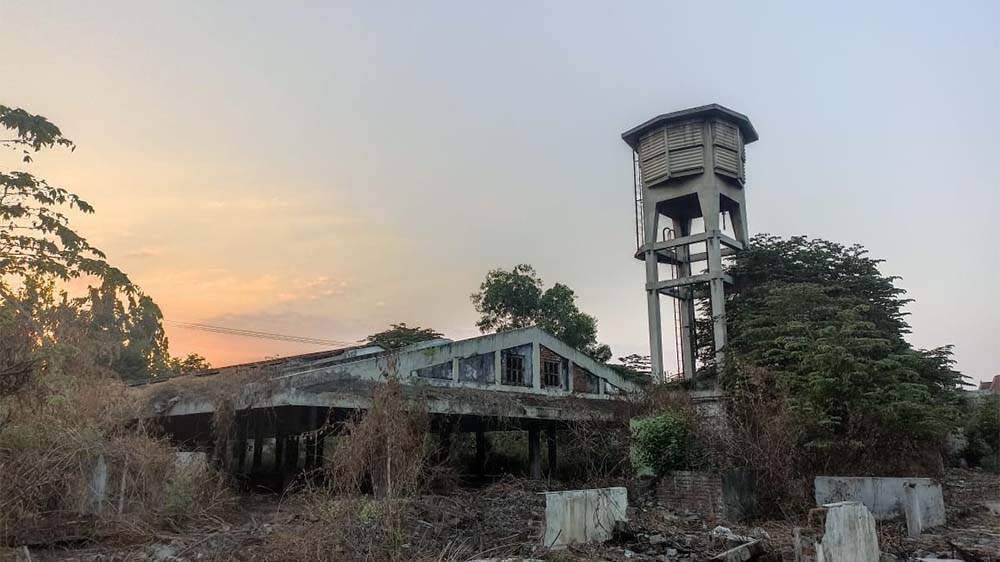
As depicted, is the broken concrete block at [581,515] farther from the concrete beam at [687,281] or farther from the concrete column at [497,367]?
the concrete beam at [687,281]

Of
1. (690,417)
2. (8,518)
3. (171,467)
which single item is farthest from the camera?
(690,417)

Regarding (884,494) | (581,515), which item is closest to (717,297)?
(884,494)

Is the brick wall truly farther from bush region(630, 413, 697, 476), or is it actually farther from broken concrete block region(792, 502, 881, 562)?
broken concrete block region(792, 502, 881, 562)

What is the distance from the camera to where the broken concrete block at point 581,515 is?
31.7 feet

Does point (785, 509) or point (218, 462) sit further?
point (218, 462)

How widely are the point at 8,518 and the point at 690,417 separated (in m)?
12.5

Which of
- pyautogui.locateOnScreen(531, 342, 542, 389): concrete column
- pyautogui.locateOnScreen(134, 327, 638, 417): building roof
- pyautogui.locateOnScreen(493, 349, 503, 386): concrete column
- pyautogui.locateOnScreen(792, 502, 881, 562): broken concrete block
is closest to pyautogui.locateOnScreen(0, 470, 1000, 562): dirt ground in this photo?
pyautogui.locateOnScreen(792, 502, 881, 562): broken concrete block

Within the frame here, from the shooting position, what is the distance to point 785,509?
13.5 m

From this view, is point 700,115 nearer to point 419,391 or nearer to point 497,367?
point 497,367

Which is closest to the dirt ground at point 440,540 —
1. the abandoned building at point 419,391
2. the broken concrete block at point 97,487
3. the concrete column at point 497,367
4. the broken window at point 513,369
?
the broken concrete block at point 97,487

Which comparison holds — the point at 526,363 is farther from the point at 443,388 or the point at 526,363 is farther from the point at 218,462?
the point at 218,462

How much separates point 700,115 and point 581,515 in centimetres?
1948

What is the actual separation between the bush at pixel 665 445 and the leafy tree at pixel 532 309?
18507 mm

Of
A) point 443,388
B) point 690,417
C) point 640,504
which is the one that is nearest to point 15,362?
point 443,388
